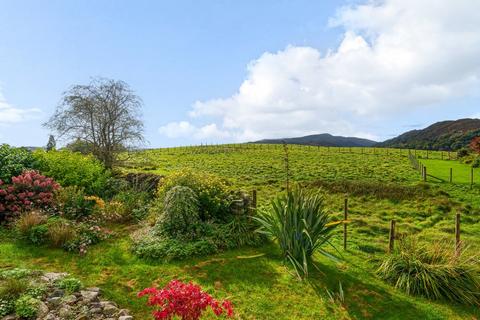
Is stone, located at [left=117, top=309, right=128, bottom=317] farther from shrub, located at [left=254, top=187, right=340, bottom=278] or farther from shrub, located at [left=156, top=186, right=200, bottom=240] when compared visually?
shrub, located at [left=254, top=187, right=340, bottom=278]

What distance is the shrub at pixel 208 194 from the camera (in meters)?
8.92

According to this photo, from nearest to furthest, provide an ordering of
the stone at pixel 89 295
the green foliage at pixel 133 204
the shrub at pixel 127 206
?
1. the stone at pixel 89 295
2. the shrub at pixel 127 206
3. the green foliage at pixel 133 204

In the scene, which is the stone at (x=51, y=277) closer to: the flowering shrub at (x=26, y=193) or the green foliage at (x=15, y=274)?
the green foliage at (x=15, y=274)

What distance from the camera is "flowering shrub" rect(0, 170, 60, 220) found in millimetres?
9328

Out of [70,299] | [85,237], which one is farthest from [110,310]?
[85,237]

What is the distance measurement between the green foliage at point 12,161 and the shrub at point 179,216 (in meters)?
6.20

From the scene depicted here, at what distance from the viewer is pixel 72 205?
32.1ft

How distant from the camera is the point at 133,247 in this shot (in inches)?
300

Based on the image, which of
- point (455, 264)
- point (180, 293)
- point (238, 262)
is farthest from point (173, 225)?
point (455, 264)

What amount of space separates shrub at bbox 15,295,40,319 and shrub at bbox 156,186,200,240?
381 centimetres

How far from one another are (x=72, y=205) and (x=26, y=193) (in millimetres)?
1446

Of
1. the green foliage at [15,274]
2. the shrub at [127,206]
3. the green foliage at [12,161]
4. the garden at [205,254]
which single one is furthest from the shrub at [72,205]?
the green foliage at [15,274]

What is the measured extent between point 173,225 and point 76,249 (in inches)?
95.9

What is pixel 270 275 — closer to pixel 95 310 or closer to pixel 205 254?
pixel 205 254
